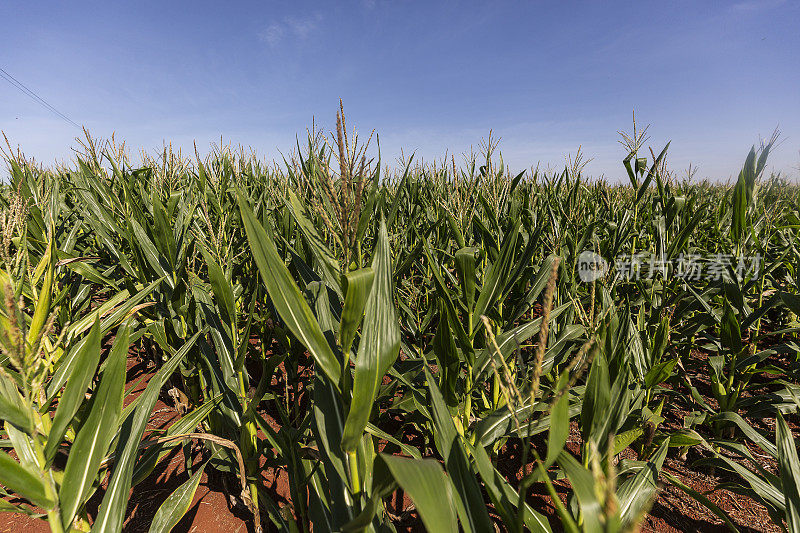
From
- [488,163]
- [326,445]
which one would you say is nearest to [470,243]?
[488,163]

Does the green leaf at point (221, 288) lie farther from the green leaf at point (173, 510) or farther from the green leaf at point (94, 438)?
the green leaf at point (173, 510)

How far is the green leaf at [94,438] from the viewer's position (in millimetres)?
821

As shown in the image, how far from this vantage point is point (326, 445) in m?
0.89

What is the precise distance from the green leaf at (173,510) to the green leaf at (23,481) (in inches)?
20.2

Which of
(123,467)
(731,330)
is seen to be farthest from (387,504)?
(731,330)

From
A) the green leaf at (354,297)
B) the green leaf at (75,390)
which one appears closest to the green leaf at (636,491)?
the green leaf at (354,297)

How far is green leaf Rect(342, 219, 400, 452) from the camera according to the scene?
2.33 ft

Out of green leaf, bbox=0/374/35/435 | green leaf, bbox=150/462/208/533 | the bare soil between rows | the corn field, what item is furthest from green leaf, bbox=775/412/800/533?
green leaf, bbox=0/374/35/435

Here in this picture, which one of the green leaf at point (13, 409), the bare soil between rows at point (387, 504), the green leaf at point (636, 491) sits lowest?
the bare soil between rows at point (387, 504)

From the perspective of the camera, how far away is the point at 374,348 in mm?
741

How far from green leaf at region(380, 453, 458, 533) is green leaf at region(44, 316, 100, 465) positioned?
72 cm

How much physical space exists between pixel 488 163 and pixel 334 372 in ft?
7.10

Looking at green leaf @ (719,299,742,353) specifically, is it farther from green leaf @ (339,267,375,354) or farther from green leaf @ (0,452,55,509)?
green leaf @ (0,452,55,509)

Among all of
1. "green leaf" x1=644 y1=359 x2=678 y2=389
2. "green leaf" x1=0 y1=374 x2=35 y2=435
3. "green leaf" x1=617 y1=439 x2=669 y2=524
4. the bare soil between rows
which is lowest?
the bare soil between rows
